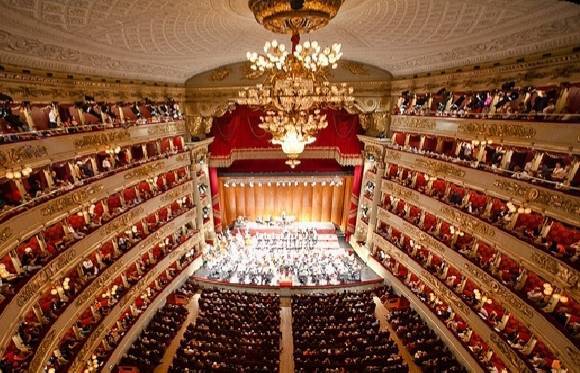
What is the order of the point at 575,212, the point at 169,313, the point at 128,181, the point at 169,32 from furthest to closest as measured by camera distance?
the point at 169,313, the point at 128,181, the point at 169,32, the point at 575,212

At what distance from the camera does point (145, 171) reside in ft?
55.0

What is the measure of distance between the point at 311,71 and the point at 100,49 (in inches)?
266

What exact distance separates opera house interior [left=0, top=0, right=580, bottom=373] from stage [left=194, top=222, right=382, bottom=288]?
0.17 meters

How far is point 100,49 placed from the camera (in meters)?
11.3

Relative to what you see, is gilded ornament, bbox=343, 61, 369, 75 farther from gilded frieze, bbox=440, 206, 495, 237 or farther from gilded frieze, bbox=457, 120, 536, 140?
gilded frieze, bbox=440, 206, 495, 237

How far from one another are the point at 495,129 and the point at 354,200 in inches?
453

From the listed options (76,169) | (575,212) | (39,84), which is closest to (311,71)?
(575,212)

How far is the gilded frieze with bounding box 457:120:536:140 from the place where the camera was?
10983 mm

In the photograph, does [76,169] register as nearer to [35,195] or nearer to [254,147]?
[35,195]

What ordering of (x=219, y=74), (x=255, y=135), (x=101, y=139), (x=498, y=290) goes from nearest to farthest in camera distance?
(x=498, y=290) → (x=101, y=139) → (x=219, y=74) → (x=255, y=135)

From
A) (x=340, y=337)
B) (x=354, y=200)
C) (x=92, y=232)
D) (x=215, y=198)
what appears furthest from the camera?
(x=354, y=200)

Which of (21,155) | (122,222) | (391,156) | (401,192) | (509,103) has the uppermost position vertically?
(509,103)

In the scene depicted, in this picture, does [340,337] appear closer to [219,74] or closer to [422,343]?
[422,343]

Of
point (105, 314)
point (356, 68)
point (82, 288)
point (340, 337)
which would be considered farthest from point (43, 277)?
point (356, 68)
